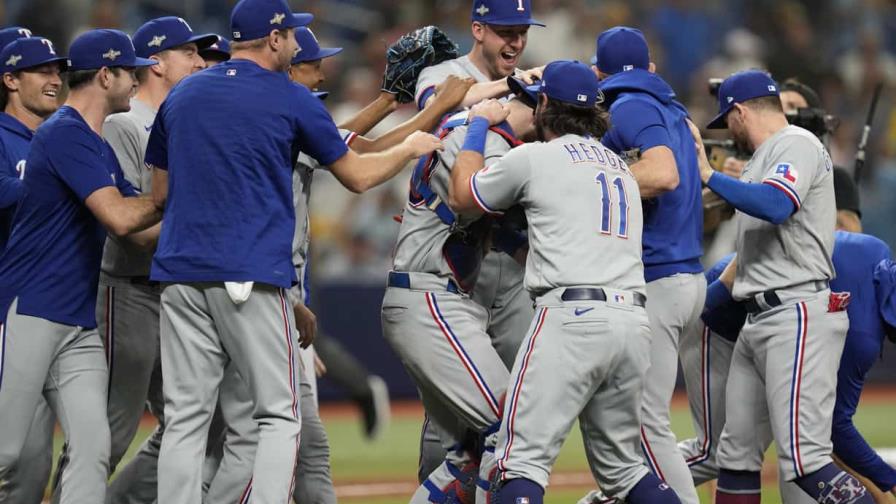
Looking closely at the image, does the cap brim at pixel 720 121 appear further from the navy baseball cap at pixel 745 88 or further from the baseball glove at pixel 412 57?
the baseball glove at pixel 412 57

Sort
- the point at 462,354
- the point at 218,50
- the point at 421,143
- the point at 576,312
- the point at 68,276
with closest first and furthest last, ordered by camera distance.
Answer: the point at 576,312
the point at 421,143
the point at 68,276
the point at 462,354
the point at 218,50

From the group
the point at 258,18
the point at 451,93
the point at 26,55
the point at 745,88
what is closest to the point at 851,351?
the point at 745,88

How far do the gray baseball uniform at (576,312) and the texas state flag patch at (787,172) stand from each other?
34.6 inches

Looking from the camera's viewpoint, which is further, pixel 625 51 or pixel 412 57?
pixel 412 57

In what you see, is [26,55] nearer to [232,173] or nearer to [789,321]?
[232,173]

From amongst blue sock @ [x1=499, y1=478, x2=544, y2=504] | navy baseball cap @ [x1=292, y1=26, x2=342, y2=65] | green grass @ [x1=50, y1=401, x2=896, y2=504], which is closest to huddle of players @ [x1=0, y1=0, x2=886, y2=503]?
blue sock @ [x1=499, y1=478, x2=544, y2=504]

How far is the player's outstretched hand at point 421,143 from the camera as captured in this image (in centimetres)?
566

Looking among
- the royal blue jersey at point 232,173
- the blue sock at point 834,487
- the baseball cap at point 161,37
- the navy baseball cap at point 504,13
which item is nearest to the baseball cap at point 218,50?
the baseball cap at point 161,37

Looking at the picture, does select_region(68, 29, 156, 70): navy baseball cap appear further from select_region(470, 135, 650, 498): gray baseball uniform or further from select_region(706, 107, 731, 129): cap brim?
select_region(706, 107, 731, 129): cap brim

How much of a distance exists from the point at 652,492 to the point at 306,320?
1.98m

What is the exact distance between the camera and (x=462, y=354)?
5922mm

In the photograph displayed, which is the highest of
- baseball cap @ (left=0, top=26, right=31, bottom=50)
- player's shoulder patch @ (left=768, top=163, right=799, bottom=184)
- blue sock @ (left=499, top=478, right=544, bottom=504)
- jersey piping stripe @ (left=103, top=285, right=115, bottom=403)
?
baseball cap @ (left=0, top=26, right=31, bottom=50)

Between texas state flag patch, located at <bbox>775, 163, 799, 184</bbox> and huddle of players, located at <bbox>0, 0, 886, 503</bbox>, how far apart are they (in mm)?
10

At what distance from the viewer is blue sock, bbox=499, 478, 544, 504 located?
17.6ft
